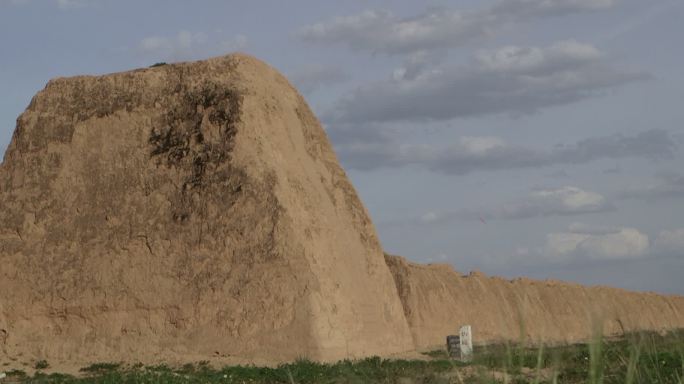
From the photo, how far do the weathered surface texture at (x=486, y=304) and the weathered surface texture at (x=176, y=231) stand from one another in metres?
5.65

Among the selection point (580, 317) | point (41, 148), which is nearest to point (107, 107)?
point (41, 148)

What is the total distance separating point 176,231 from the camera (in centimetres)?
1794

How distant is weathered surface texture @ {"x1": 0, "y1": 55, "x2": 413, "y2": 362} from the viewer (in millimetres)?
17250

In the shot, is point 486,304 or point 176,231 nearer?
point 176,231

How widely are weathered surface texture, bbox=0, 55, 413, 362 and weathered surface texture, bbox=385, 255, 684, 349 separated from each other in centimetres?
565

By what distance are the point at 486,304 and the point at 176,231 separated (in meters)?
19.3

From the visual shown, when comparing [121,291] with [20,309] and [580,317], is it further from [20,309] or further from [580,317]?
[580,317]

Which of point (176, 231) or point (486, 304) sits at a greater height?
point (176, 231)

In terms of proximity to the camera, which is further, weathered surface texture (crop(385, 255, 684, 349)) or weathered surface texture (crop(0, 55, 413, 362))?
weathered surface texture (crop(385, 255, 684, 349))

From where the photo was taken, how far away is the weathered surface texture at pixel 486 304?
29.6 metres

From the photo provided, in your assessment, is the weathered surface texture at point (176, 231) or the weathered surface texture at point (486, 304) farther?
the weathered surface texture at point (486, 304)

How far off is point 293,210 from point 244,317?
2.23m

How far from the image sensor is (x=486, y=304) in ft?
115

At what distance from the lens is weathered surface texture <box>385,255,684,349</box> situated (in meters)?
29.6
